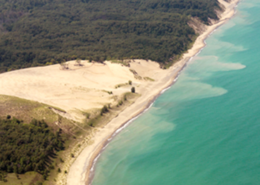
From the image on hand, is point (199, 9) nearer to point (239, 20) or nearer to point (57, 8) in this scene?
point (239, 20)

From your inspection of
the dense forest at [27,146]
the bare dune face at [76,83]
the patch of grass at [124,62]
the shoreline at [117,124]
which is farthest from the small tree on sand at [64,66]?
the dense forest at [27,146]

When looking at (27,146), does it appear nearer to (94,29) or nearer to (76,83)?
(76,83)

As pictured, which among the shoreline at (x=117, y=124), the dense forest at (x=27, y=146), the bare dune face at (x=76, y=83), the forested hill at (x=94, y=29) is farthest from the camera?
the forested hill at (x=94, y=29)

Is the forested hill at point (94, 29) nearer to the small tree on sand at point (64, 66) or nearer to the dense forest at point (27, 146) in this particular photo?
the small tree on sand at point (64, 66)

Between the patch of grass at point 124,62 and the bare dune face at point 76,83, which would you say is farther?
the patch of grass at point 124,62

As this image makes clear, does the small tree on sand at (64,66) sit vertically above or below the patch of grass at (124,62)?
above

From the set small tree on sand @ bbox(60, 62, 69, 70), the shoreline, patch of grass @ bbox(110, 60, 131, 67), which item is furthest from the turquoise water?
small tree on sand @ bbox(60, 62, 69, 70)

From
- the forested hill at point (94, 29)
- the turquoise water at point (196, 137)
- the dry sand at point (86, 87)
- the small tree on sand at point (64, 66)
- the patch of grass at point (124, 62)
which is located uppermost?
the forested hill at point (94, 29)

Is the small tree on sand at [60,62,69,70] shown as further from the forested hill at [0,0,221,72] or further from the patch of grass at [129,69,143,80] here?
the patch of grass at [129,69,143,80]
